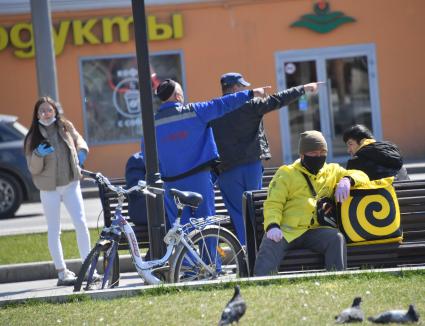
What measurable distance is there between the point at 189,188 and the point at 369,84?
15920 millimetres

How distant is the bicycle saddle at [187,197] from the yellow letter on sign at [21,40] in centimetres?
1565

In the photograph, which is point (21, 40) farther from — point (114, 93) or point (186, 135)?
point (186, 135)

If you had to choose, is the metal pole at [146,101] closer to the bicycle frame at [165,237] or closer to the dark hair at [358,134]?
the bicycle frame at [165,237]

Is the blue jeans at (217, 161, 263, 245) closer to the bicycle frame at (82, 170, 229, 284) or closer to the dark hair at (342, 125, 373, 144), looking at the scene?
the bicycle frame at (82, 170, 229, 284)

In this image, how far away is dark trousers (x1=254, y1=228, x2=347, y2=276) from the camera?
7875 mm

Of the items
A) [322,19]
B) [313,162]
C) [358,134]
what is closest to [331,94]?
[322,19]

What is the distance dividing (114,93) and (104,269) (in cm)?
1570

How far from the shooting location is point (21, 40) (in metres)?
23.4

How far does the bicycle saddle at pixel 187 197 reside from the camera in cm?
827

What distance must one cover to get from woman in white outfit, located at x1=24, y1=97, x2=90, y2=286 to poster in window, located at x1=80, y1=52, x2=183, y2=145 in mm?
13661

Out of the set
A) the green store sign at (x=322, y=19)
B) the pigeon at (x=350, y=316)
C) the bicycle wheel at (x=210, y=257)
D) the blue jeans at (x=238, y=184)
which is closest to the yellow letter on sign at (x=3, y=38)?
the green store sign at (x=322, y=19)

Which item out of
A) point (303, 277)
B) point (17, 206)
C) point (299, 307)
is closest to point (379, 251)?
point (303, 277)

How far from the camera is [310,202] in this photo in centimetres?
796

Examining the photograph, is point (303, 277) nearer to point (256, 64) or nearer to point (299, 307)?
point (299, 307)
